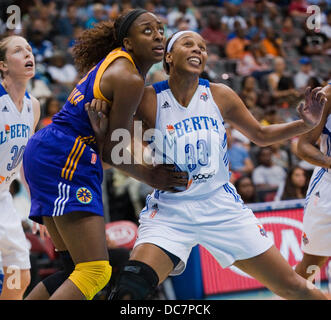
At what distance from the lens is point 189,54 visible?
11.7ft

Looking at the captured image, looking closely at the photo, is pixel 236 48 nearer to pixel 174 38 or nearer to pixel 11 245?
pixel 174 38

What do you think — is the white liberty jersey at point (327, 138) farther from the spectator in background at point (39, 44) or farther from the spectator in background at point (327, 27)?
the spectator in background at point (327, 27)

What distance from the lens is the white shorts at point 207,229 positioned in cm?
339

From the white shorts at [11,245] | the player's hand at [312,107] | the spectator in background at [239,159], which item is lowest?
the white shorts at [11,245]

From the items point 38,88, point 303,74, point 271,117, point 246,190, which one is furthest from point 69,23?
point 246,190

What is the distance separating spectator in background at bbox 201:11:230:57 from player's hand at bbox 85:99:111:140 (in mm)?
8682

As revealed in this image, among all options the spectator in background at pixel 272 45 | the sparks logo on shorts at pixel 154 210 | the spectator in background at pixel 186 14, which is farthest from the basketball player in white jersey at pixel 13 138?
the spectator in background at pixel 272 45

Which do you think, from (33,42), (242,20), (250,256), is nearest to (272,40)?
(242,20)

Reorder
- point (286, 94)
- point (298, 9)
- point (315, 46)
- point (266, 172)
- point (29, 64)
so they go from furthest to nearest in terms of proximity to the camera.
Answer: point (298, 9)
point (315, 46)
point (286, 94)
point (266, 172)
point (29, 64)

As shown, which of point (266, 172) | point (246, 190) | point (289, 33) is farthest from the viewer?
point (289, 33)

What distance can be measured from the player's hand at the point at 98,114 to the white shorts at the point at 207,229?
60 cm

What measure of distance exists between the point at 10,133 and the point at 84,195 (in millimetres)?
1096
